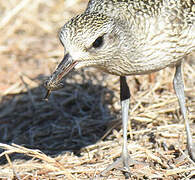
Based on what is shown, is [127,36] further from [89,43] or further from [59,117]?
[59,117]

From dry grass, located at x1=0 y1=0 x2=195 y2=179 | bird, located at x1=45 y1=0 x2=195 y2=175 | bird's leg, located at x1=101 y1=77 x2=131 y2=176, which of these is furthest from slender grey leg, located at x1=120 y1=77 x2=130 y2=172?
bird, located at x1=45 y1=0 x2=195 y2=175

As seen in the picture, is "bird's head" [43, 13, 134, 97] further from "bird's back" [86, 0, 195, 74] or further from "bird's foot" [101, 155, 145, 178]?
"bird's foot" [101, 155, 145, 178]

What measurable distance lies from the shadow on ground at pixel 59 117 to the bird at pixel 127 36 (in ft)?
3.42

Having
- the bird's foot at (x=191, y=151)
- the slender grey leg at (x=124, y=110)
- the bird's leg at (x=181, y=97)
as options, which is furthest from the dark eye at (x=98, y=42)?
the bird's foot at (x=191, y=151)

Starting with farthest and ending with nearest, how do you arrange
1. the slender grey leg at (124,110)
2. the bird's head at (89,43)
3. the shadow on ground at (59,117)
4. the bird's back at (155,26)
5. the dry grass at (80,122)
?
the shadow on ground at (59,117)
the slender grey leg at (124,110)
the dry grass at (80,122)
the bird's back at (155,26)
the bird's head at (89,43)

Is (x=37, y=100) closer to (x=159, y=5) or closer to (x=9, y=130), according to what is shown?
(x=9, y=130)

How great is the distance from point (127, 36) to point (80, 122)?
172 cm

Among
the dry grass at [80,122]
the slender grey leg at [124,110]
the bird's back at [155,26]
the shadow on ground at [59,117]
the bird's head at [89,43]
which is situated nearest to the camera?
the bird's head at [89,43]

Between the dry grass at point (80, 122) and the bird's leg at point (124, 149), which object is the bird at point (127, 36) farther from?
the dry grass at point (80, 122)

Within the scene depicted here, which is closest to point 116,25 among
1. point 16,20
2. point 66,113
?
point 66,113

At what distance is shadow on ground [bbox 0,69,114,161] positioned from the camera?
5.02m

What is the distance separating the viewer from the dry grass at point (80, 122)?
4227 millimetres

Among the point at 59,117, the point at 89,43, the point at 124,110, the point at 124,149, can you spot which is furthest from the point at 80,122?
the point at 89,43

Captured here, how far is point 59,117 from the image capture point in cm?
543
